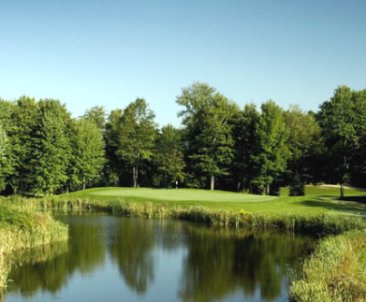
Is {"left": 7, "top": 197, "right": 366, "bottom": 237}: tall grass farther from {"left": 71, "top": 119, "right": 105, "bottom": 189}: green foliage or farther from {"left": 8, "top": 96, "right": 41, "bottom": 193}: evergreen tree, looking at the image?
{"left": 71, "top": 119, "right": 105, "bottom": 189}: green foliage

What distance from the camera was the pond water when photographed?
1820 cm

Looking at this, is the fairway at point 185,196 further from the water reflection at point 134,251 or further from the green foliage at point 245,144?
the green foliage at point 245,144

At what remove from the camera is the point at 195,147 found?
213 ft

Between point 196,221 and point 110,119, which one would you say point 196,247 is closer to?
point 196,221

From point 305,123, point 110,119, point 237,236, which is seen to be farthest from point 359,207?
point 110,119

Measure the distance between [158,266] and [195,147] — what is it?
140 ft

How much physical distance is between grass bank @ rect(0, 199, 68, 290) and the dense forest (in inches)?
982

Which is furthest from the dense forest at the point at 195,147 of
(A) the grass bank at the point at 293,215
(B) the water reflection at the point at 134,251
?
(B) the water reflection at the point at 134,251

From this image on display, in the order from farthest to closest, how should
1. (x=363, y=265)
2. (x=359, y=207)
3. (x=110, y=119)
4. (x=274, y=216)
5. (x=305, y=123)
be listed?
(x=110, y=119) < (x=305, y=123) < (x=359, y=207) < (x=274, y=216) < (x=363, y=265)

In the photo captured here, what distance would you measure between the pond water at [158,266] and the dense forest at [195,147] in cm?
2548

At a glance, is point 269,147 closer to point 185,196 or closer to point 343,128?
point 343,128

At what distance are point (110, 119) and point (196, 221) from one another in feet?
151

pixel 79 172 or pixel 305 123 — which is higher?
pixel 305 123

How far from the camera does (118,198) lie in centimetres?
4531
